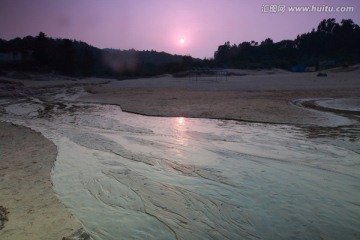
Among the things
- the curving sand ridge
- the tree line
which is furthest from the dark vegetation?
the curving sand ridge

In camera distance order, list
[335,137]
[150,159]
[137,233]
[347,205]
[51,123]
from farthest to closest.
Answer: [51,123], [335,137], [150,159], [347,205], [137,233]

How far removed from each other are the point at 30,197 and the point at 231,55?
92069 mm

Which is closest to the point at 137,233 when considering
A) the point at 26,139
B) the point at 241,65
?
the point at 26,139

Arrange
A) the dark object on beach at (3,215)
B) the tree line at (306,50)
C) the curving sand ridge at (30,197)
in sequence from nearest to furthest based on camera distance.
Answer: the curving sand ridge at (30,197) < the dark object on beach at (3,215) < the tree line at (306,50)

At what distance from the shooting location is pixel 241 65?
75.3m

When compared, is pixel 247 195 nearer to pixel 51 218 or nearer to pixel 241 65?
pixel 51 218

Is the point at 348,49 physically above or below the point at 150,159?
above

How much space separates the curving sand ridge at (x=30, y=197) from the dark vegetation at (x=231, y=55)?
48.6m

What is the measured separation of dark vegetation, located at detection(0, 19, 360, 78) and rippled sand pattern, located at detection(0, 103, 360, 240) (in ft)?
163

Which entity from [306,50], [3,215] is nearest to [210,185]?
[3,215]

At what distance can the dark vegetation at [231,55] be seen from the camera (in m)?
59.7

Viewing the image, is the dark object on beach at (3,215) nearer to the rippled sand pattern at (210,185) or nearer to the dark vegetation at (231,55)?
the rippled sand pattern at (210,185)

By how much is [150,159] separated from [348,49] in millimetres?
86073

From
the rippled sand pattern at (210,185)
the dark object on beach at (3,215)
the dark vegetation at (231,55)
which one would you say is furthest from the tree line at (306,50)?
the dark object on beach at (3,215)
